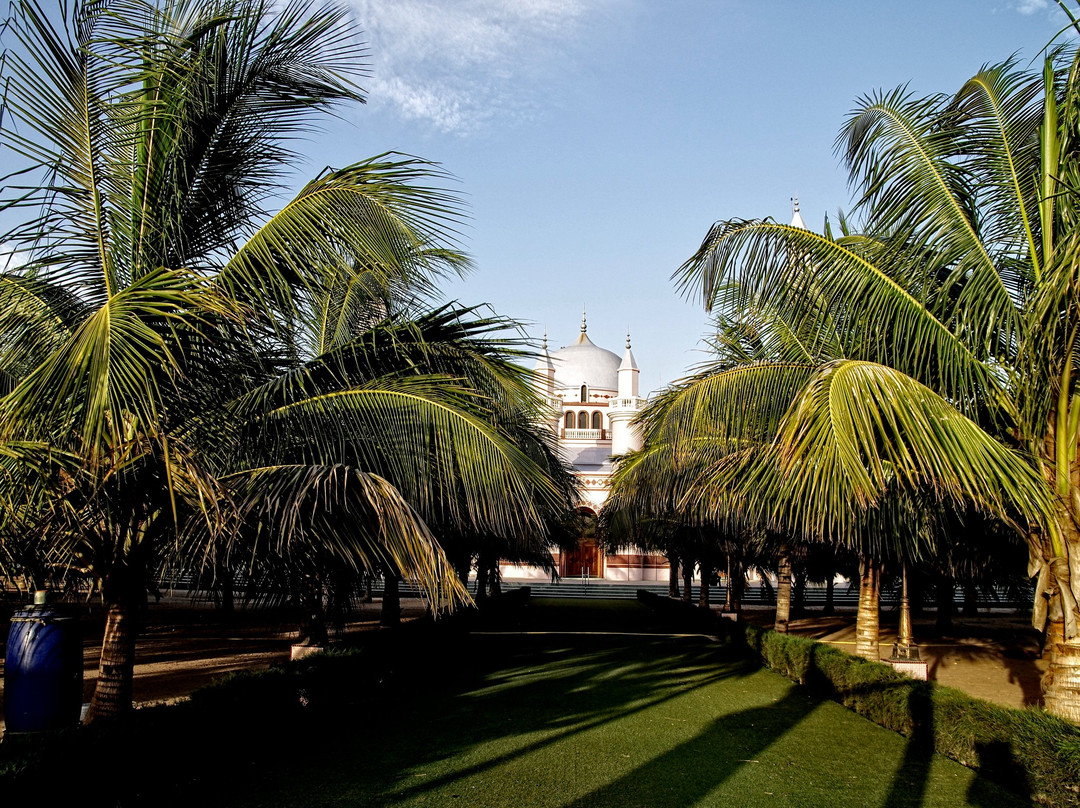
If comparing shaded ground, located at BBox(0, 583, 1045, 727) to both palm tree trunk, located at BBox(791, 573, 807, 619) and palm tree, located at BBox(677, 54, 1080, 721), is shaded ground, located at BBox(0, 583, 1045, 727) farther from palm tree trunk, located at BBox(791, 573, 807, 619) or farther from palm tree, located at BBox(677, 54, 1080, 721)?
palm tree, located at BBox(677, 54, 1080, 721)

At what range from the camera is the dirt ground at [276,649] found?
12555 mm

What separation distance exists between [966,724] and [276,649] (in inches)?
495

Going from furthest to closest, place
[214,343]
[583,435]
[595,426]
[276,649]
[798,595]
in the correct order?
[595,426] < [583,435] < [798,595] < [276,649] < [214,343]

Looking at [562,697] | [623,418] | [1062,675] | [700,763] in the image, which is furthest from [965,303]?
[623,418]

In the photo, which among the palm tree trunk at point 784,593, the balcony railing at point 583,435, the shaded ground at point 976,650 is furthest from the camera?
the balcony railing at point 583,435

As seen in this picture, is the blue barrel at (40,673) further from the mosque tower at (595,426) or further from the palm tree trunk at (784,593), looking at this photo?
the mosque tower at (595,426)

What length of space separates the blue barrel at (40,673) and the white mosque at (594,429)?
1552 inches

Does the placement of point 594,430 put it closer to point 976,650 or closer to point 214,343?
point 976,650

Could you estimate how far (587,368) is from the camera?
61688 millimetres

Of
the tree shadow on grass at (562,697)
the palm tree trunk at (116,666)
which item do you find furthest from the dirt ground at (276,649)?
the tree shadow on grass at (562,697)

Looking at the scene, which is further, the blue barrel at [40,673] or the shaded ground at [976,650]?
the shaded ground at [976,650]

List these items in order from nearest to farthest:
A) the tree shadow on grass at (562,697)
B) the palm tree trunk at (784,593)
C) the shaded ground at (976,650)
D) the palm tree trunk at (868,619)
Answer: the tree shadow on grass at (562,697) < the palm tree trunk at (868,619) < the shaded ground at (976,650) < the palm tree trunk at (784,593)

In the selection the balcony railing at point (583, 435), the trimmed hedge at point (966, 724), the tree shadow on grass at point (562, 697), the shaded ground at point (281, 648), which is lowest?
the shaded ground at point (281, 648)

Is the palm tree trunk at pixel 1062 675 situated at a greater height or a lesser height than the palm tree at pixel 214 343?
lesser
